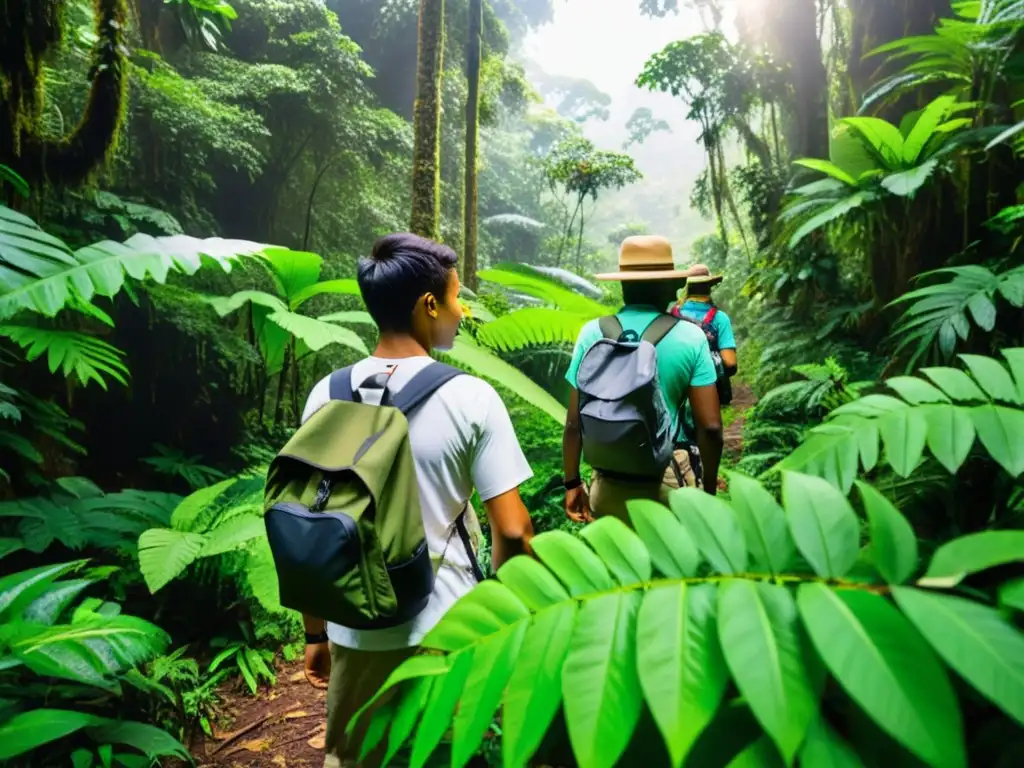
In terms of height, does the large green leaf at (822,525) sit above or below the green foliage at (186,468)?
above

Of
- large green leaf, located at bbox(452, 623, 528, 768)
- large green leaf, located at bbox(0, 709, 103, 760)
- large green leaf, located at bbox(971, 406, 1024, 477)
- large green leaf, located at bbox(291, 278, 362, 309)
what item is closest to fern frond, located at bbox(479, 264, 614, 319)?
large green leaf, located at bbox(291, 278, 362, 309)

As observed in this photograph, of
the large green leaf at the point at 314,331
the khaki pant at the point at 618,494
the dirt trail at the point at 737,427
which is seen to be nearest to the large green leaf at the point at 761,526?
the khaki pant at the point at 618,494

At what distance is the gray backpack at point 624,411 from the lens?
1998mm

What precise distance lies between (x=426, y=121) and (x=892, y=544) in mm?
6082

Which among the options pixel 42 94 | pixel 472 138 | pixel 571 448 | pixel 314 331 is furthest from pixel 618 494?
pixel 472 138

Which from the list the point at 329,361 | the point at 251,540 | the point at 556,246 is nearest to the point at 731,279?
the point at 556,246

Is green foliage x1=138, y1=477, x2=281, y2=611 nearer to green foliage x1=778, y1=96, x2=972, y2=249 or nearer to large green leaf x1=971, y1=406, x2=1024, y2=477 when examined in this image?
large green leaf x1=971, y1=406, x2=1024, y2=477

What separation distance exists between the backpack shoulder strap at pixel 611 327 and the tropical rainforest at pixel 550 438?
938 mm

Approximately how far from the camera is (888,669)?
50cm

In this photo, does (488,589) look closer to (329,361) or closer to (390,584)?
(390,584)

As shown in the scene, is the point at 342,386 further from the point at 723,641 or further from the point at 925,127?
the point at 925,127

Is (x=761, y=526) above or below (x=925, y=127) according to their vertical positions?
below

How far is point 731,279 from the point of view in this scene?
14875 millimetres

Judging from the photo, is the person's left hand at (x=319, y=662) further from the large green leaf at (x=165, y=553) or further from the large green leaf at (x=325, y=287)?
the large green leaf at (x=325, y=287)
